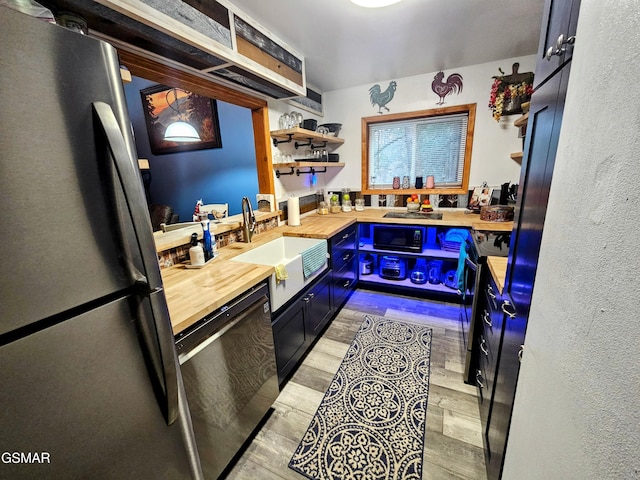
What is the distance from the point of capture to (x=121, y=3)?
39.0 inches

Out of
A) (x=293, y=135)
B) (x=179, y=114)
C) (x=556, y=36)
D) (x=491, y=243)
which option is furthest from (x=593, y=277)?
(x=179, y=114)

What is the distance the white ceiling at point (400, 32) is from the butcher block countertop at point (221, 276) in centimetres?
161

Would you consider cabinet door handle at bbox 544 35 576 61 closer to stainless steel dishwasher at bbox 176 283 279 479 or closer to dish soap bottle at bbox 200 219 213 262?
stainless steel dishwasher at bbox 176 283 279 479

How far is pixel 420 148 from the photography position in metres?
3.28

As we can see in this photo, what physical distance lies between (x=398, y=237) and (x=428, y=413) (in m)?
1.77

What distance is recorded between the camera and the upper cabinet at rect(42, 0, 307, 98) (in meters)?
1.05

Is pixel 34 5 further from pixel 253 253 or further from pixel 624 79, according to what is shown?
pixel 253 253

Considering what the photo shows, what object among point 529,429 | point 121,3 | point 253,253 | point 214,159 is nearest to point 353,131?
point 214,159

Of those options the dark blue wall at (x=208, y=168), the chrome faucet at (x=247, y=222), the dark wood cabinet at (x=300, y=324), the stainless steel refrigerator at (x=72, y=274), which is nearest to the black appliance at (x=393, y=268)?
Result: the dark wood cabinet at (x=300, y=324)

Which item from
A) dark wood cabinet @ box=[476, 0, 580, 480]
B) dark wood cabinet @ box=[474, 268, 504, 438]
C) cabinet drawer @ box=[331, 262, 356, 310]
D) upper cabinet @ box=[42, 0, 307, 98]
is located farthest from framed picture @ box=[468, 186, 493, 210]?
upper cabinet @ box=[42, 0, 307, 98]

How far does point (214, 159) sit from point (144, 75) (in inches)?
75.7

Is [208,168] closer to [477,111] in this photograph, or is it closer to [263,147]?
[263,147]

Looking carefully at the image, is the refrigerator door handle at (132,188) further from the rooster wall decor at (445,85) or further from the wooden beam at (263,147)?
the rooster wall decor at (445,85)

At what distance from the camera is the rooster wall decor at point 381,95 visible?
124 inches
